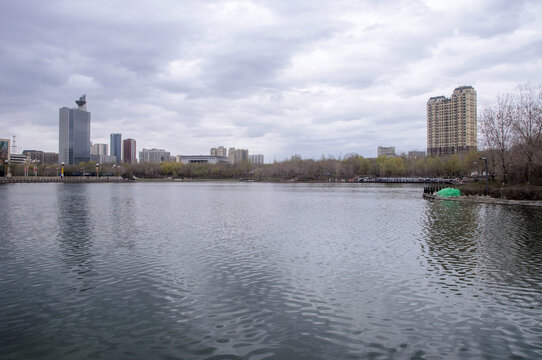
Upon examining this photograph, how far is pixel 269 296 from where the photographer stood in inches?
379

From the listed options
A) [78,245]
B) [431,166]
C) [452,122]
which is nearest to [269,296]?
[78,245]

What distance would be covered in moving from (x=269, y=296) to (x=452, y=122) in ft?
599

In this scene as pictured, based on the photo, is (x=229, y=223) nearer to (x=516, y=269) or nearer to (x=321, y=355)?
(x=516, y=269)

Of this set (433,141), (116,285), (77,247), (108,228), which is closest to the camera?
(116,285)

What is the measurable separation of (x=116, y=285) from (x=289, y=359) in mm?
6044

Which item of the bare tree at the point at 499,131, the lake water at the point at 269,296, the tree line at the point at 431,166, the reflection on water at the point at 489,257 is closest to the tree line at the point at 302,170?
the tree line at the point at 431,166

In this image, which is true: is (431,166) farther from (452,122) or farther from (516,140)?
(516,140)

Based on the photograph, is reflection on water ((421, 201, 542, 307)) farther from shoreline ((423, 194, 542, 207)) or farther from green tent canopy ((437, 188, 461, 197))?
green tent canopy ((437, 188, 461, 197))

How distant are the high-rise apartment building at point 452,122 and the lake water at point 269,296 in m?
157

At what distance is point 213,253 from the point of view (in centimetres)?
1448

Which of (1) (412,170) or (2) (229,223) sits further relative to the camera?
(1) (412,170)

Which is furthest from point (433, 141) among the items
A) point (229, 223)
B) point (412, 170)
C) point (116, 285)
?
point (116, 285)

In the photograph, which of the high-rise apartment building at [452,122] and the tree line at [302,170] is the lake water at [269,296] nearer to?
the tree line at [302,170]

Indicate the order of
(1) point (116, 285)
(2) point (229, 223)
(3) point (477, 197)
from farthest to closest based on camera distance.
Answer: (3) point (477, 197) < (2) point (229, 223) < (1) point (116, 285)
